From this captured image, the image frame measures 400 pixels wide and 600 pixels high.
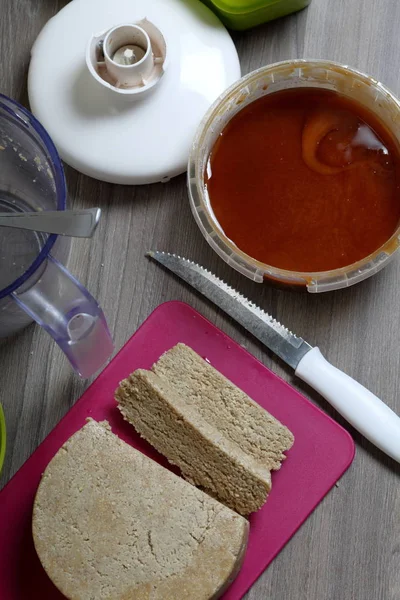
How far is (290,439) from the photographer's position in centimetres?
103

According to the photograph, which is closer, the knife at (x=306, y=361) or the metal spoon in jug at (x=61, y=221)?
the metal spoon in jug at (x=61, y=221)

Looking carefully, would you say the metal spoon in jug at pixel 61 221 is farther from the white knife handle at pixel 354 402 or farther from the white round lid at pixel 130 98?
the white knife handle at pixel 354 402

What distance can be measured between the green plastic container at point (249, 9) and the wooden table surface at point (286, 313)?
1.1 inches

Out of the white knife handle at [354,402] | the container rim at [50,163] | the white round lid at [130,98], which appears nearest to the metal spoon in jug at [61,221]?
the container rim at [50,163]

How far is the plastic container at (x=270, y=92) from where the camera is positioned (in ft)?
3.29

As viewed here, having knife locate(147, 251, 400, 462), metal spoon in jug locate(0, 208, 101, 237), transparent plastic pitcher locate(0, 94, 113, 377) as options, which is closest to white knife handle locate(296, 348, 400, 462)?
knife locate(147, 251, 400, 462)

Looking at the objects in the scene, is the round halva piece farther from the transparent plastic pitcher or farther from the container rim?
the container rim

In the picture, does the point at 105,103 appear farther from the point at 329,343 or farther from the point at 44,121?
the point at 329,343

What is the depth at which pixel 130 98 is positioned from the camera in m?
1.04

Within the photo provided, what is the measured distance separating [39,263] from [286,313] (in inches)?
15.0

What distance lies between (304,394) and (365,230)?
0.79 ft

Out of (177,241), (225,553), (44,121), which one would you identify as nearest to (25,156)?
(44,121)

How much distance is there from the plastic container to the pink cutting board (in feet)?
Answer: 0.39

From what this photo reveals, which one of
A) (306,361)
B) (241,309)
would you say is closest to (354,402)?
(306,361)
